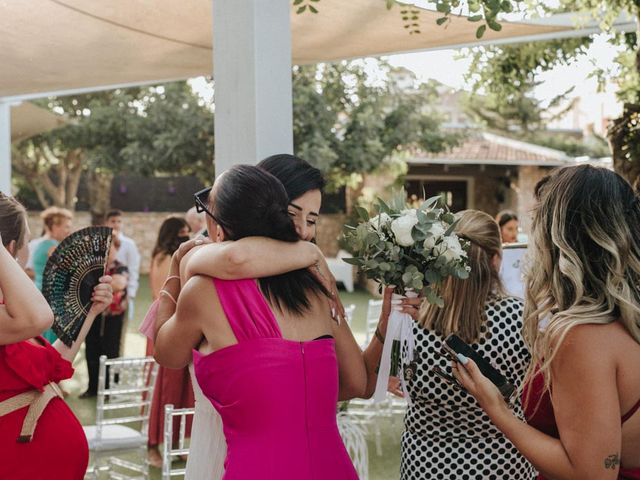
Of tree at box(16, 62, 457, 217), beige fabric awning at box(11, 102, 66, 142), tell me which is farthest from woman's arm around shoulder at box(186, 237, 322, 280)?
tree at box(16, 62, 457, 217)

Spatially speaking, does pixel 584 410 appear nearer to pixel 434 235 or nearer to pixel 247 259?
pixel 434 235

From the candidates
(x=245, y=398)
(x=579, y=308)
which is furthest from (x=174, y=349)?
(x=579, y=308)

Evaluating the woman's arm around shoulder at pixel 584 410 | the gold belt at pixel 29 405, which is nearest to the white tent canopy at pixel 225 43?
the gold belt at pixel 29 405

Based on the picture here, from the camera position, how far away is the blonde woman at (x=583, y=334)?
1843 millimetres

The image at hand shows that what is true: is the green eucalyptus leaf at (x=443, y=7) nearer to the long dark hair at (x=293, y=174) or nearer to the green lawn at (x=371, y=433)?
the long dark hair at (x=293, y=174)

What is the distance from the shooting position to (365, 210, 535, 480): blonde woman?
2.88m

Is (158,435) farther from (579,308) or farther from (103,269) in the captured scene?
(579,308)

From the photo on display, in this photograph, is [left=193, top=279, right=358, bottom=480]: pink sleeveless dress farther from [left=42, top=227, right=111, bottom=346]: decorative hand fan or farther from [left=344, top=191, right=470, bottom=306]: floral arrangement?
[left=42, top=227, right=111, bottom=346]: decorative hand fan

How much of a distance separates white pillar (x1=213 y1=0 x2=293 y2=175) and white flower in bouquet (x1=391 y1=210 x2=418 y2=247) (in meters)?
0.86

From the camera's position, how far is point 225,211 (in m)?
2.21

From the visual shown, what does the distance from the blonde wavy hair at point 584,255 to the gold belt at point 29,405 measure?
1.56 meters

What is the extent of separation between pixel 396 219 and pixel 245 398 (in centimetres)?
79

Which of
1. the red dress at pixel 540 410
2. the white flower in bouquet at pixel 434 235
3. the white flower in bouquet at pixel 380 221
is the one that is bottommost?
the red dress at pixel 540 410

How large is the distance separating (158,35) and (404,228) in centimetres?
348
